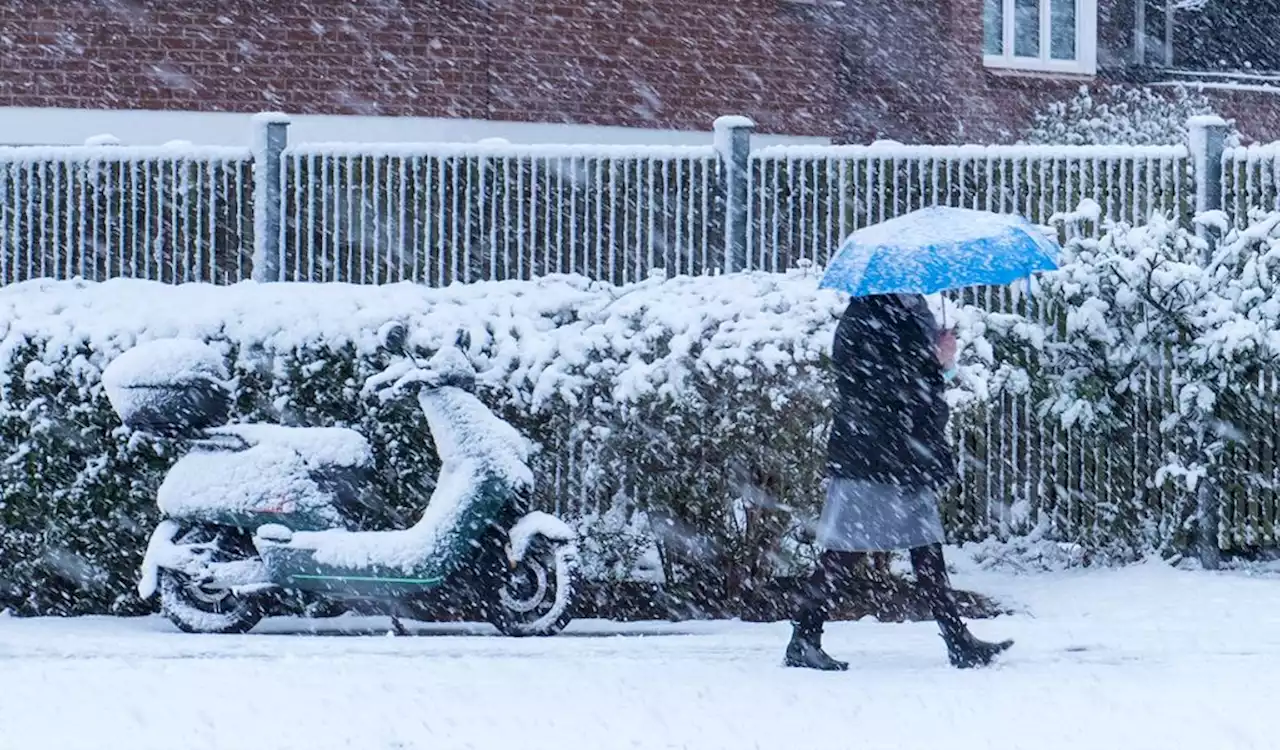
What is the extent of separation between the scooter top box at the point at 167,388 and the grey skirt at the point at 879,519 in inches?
117

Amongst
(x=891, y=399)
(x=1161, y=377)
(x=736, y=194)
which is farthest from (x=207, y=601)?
(x=1161, y=377)

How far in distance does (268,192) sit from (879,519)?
5.08 meters

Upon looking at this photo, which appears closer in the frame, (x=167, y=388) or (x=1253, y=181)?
(x=167, y=388)

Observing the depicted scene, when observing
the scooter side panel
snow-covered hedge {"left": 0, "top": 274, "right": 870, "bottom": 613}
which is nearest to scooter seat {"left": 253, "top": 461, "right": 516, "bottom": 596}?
the scooter side panel

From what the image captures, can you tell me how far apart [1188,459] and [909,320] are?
10.8 feet

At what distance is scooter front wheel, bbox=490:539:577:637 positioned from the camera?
8.64m

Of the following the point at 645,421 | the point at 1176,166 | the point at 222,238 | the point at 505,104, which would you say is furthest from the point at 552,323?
the point at 505,104

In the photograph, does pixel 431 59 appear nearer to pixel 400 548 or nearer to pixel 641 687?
pixel 400 548

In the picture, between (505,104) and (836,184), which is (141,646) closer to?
(836,184)

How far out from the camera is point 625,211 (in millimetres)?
11367

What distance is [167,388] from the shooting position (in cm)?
872

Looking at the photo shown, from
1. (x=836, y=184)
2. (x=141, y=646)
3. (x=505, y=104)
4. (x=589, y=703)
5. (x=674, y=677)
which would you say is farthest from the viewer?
(x=505, y=104)

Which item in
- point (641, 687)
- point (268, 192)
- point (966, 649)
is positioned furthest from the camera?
point (268, 192)

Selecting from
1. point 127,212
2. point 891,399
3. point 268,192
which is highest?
point 268,192
